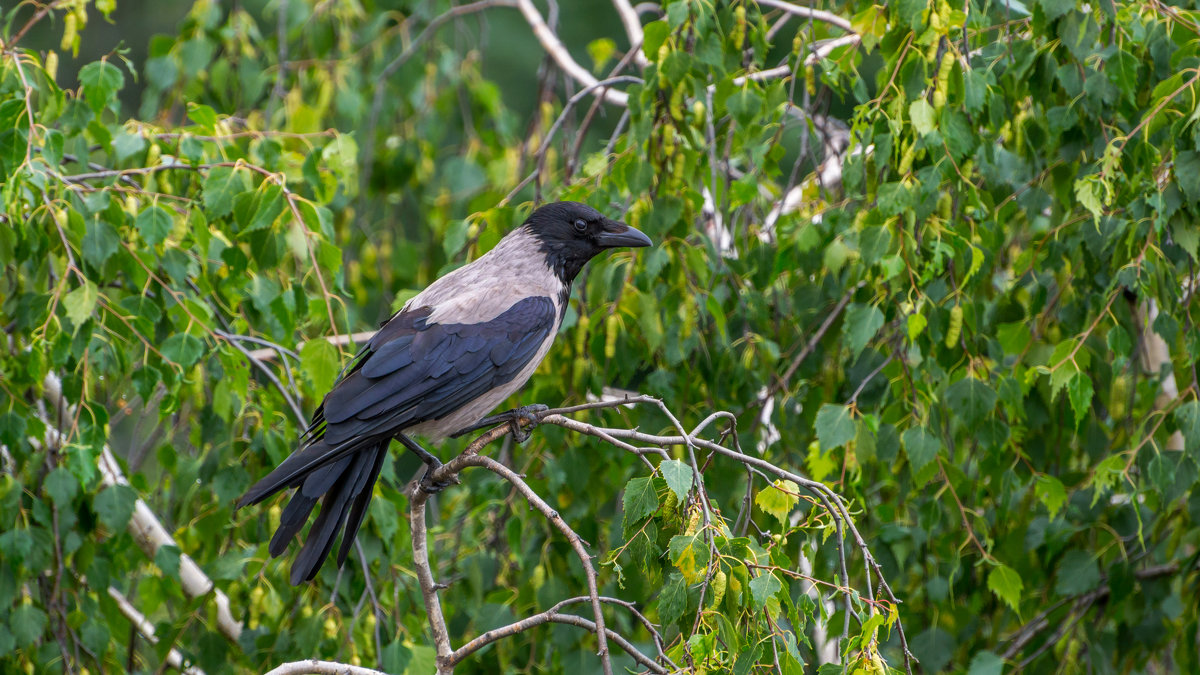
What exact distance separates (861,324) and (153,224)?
5.93 feet

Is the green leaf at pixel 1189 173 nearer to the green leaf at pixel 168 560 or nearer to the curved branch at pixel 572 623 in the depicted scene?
the curved branch at pixel 572 623

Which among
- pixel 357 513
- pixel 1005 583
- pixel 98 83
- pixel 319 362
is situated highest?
pixel 98 83

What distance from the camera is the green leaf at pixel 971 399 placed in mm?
2895

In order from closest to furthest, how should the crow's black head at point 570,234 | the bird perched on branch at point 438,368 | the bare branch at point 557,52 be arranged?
1. the bird perched on branch at point 438,368
2. the crow's black head at point 570,234
3. the bare branch at point 557,52

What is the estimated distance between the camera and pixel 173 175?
11.5 ft

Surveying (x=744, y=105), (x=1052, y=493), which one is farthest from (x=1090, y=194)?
(x=744, y=105)

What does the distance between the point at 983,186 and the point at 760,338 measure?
31.9 inches

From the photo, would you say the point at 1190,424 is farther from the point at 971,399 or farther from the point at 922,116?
the point at 922,116

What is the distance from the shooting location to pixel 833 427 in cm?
289

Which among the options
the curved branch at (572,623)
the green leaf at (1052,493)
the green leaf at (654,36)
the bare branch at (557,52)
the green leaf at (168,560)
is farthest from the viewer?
the bare branch at (557,52)

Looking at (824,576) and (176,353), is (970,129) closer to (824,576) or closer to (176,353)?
(824,576)

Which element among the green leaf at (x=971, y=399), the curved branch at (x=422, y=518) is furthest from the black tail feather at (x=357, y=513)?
the green leaf at (x=971, y=399)

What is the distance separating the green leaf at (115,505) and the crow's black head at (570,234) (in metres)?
1.43

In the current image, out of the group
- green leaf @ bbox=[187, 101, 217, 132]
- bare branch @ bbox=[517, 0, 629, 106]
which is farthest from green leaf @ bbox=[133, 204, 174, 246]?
bare branch @ bbox=[517, 0, 629, 106]
